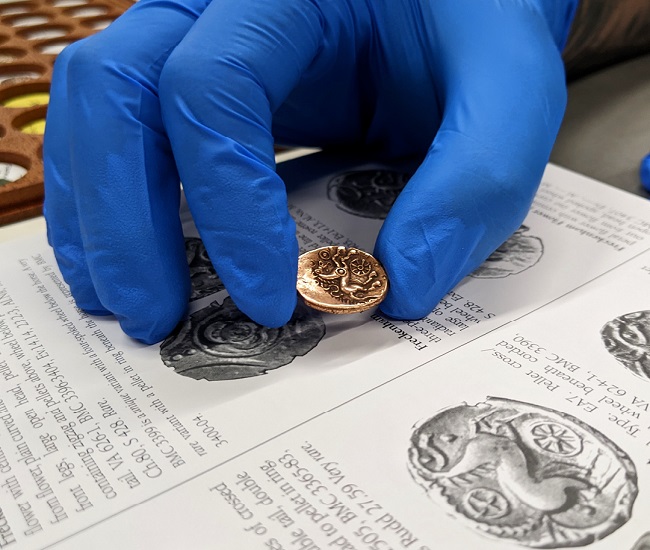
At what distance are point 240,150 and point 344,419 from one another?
0.55 feet

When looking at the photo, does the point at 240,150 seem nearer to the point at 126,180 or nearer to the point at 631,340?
the point at 126,180

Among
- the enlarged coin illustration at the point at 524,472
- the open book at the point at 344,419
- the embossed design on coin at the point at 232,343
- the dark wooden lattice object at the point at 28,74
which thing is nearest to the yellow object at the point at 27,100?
the dark wooden lattice object at the point at 28,74

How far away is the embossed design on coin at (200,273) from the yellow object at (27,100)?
32 cm

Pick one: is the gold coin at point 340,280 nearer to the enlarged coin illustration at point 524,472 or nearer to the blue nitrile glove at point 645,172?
the enlarged coin illustration at point 524,472

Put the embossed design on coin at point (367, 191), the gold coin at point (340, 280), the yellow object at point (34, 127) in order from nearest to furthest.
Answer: the gold coin at point (340, 280) → the embossed design on coin at point (367, 191) → the yellow object at point (34, 127)

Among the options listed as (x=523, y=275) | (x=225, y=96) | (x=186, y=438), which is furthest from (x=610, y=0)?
(x=186, y=438)

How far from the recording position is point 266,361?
16.3 inches

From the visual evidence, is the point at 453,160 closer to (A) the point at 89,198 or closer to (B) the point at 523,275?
(B) the point at 523,275

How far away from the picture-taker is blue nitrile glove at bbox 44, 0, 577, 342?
1.31 ft

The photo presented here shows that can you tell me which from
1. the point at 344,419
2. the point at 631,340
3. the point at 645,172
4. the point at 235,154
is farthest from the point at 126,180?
the point at 645,172

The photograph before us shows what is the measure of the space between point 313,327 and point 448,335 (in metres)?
0.09

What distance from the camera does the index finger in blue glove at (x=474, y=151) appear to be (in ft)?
1.40

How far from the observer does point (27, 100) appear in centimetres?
74

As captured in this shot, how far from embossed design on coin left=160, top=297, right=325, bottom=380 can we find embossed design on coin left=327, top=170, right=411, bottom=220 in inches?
5.7
